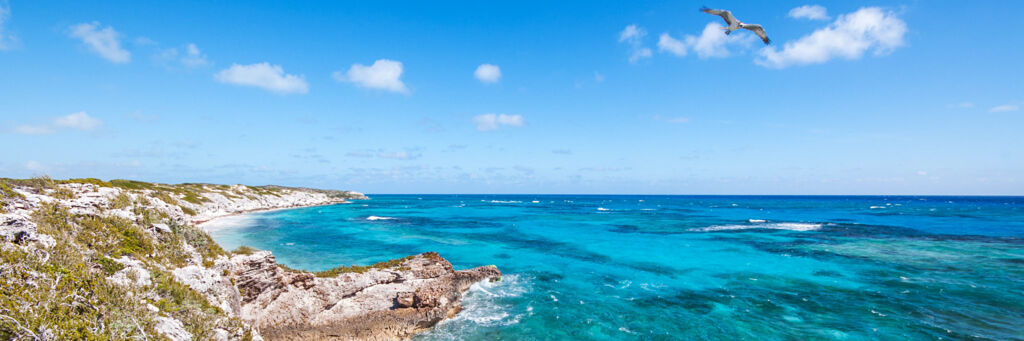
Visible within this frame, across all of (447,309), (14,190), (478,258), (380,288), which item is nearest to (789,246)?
(478,258)

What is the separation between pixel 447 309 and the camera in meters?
19.5

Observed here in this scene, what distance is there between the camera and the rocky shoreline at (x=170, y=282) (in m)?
8.47

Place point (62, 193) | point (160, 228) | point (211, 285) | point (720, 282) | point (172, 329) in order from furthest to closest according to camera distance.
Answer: point (720, 282), point (160, 228), point (62, 193), point (211, 285), point (172, 329)

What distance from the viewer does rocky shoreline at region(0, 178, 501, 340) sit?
8.47 metres

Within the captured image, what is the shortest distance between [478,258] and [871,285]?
27742 millimetres

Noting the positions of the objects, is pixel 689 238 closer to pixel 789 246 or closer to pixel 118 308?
pixel 789 246

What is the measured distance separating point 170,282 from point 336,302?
7.70 m

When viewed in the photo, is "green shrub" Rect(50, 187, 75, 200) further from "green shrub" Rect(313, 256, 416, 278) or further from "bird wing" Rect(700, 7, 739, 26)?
"bird wing" Rect(700, 7, 739, 26)

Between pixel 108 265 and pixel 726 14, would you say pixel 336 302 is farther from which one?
pixel 726 14

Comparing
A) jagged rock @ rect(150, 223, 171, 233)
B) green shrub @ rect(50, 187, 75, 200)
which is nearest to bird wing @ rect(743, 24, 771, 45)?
jagged rock @ rect(150, 223, 171, 233)

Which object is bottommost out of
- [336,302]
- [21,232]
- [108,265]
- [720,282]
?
[720,282]

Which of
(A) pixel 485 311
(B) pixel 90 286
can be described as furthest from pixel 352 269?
(B) pixel 90 286

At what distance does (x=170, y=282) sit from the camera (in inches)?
448

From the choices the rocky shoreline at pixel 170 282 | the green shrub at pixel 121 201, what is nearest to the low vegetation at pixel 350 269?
the rocky shoreline at pixel 170 282
